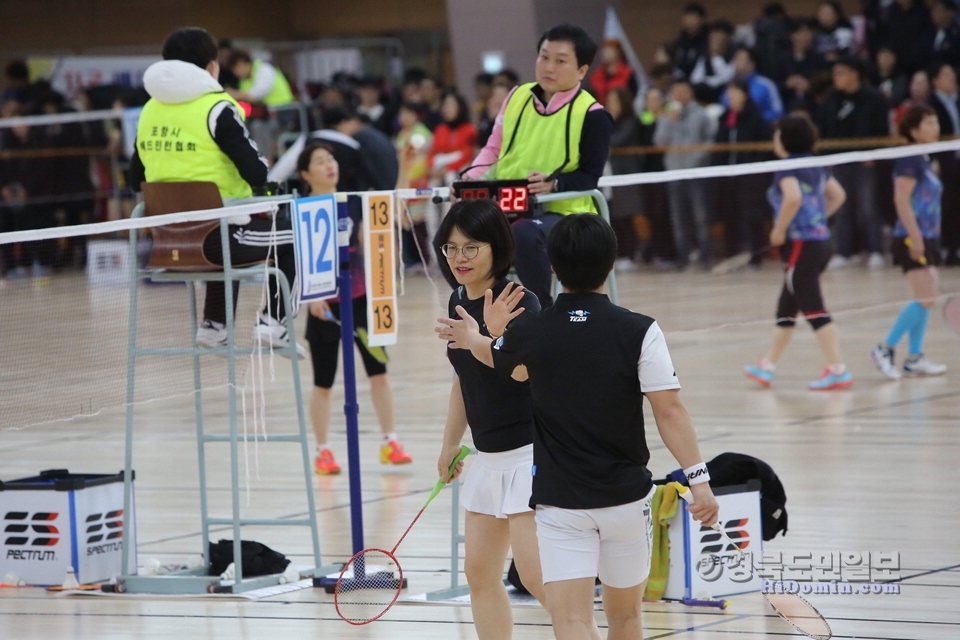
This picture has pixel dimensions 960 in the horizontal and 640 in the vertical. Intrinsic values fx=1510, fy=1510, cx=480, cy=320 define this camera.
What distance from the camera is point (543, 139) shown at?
22.3ft

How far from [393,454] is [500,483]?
459 centimetres

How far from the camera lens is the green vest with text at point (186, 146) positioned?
22.9 ft

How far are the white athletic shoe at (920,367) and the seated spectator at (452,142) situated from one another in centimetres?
963

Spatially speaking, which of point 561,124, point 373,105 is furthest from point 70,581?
point 373,105

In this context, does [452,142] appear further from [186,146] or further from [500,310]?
[500,310]

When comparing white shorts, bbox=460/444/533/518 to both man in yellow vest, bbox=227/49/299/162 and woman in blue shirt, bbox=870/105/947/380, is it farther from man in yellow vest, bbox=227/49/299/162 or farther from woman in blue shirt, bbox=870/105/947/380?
man in yellow vest, bbox=227/49/299/162

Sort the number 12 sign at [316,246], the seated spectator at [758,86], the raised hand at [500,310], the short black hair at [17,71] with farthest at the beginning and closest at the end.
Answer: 1. the short black hair at [17,71]
2. the seated spectator at [758,86]
3. the number 12 sign at [316,246]
4. the raised hand at [500,310]

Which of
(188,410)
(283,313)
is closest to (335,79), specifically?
(188,410)

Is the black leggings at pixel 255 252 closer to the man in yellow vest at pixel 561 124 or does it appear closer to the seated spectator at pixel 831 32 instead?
the man in yellow vest at pixel 561 124

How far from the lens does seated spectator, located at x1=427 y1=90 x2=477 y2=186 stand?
2073 centimetres

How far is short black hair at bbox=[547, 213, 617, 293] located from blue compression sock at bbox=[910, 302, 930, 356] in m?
7.77

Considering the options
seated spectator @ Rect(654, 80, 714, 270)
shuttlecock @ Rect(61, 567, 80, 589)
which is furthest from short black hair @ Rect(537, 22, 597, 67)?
seated spectator @ Rect(654, 80, 714, 270)

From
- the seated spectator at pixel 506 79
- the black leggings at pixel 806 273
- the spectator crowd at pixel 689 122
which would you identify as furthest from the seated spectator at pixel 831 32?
the black leggings at pixel 806 273

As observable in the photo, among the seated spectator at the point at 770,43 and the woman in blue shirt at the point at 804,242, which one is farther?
the seated spectator at the point at 770,43
